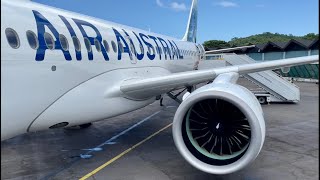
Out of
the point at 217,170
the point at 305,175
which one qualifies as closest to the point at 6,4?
the point at 217,170

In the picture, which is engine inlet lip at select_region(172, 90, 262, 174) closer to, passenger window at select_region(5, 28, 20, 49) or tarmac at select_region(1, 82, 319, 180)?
tarmac at select_region(1, 82, 319, 180)

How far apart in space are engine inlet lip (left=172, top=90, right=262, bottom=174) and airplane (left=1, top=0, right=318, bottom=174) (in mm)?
16

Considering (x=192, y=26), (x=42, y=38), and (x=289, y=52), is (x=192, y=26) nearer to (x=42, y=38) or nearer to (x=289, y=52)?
(x=42, y=38)

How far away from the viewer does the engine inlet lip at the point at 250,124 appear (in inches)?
215

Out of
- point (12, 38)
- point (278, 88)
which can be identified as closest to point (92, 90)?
point (12, 38)

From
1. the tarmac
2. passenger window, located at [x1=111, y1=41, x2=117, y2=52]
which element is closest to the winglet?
the tarmac

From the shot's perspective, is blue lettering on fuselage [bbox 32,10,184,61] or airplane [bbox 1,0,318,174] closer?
airplane [bbox 1,0,318,174]

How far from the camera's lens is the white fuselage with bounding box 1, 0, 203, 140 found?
16.1 ft

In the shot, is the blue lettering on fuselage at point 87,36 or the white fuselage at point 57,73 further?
the blue lettering on fuselage at point 87,36

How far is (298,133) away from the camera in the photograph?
1124cm

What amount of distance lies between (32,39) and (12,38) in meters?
0.45

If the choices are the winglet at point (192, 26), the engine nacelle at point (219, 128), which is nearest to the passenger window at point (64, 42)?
the engine nacelle at point (219, 128)

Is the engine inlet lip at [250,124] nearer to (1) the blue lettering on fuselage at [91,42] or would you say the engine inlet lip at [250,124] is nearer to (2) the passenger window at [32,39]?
(1) the blue lettering on fuselage at [91,42]

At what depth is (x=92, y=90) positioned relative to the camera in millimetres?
6773
